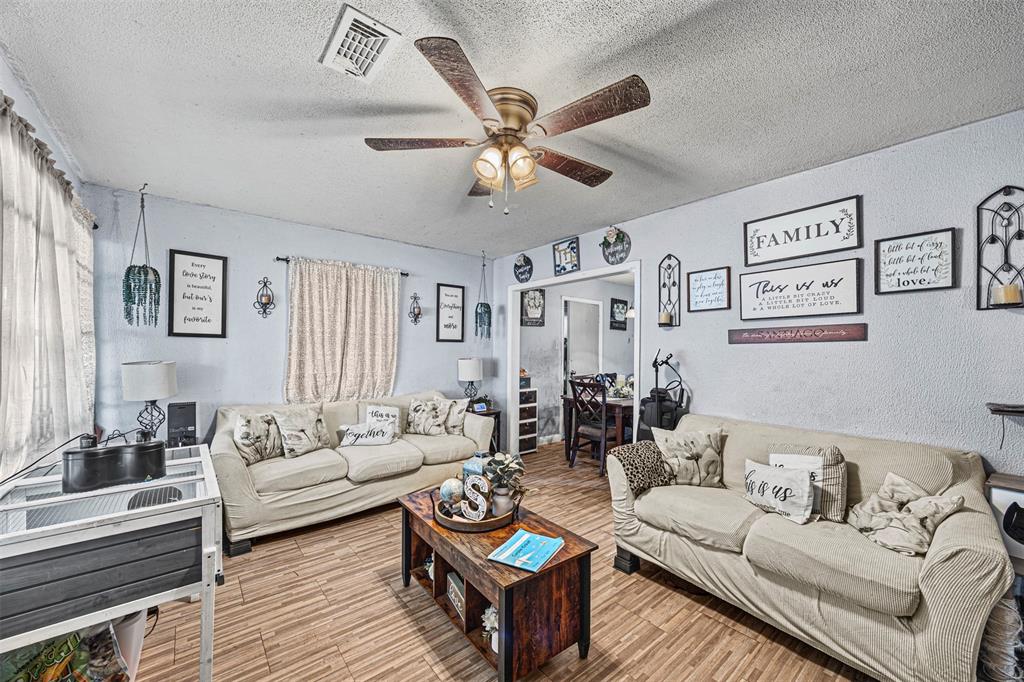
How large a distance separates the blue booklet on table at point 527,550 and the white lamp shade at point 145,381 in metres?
2.56

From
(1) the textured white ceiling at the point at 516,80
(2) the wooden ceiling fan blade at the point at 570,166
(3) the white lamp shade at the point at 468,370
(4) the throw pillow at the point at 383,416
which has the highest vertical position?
(1) the textured white ceiling at the point at 516,80

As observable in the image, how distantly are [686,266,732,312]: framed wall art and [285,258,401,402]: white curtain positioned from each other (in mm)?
2844

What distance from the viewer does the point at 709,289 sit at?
10.3 ft

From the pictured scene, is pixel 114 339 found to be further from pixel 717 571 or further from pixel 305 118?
pixel 717 571

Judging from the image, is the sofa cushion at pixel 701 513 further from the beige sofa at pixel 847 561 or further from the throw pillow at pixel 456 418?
the throw pillow at pixel 456 418

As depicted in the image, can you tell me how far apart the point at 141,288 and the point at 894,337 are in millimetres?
5005

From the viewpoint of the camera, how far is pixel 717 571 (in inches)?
83.3

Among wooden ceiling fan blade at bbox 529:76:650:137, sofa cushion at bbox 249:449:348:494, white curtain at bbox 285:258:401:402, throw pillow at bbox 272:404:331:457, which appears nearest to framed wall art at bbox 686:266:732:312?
wooden ceiling fan blade at bbox 529:76:650:137

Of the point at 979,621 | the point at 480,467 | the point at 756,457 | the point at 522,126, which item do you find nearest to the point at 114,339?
the point at 480,467

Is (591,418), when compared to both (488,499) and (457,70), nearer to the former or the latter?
(488,499)

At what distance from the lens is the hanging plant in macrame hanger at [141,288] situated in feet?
10.0

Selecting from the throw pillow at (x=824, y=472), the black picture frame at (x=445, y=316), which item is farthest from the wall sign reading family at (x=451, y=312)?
the throw pillow at (x=824, y=472)

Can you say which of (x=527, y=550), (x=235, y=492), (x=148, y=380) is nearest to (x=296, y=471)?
(x=235, y=492)

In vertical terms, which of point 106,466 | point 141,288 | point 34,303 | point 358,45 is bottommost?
point 106,466
